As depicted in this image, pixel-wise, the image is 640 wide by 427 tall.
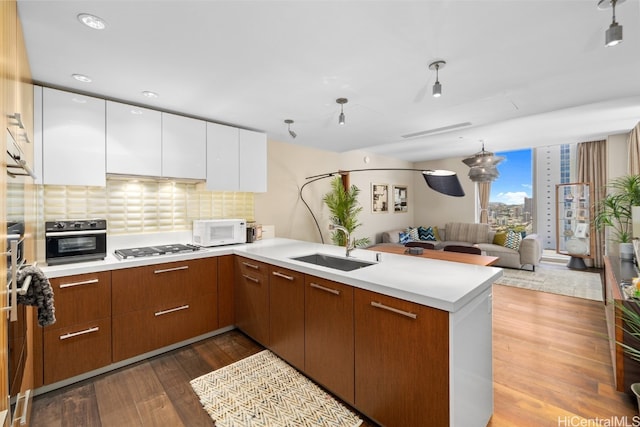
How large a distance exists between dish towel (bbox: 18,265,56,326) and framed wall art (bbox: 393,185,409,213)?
21.3 feet

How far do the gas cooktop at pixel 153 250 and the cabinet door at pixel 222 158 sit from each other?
701 mm

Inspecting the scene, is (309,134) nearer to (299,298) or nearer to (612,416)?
(299,298)

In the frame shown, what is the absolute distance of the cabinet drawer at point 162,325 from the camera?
2340 millimetres

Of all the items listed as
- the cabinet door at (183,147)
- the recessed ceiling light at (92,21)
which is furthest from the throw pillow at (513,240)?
the recessed ceiling light at (92,21)

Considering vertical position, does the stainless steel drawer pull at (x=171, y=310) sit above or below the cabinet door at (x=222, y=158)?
below

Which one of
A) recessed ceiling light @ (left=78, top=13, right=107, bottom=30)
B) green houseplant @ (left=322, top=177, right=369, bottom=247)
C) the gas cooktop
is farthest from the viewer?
green houseplant @ (left=322, top=177, right=369, bottom=247)

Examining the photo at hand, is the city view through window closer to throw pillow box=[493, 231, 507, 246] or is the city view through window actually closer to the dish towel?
throw pillow box=[493, 231, 507, 246]

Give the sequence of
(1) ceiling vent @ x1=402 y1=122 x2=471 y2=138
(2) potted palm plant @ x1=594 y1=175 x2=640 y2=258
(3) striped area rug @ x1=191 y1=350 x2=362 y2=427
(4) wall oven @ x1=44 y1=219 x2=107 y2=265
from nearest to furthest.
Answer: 1. (3) striped area rug @ x1=191 y1=350 x2=362 y2=427
2. (4) wall oven @ x1=44 y1=219 x2=107 y2=265
3. (2) potted palm plant @ x1=594 y1=175 x2=640 y2=258
4. (1) ceiling vent @ x1=402 y1=122 x2=471 y2=138

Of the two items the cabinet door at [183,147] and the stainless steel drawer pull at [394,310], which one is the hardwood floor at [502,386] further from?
the cabinet door at [183,147]

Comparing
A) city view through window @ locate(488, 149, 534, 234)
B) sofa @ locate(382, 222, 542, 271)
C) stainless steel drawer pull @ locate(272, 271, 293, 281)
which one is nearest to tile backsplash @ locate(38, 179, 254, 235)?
stainless steel drawer pull @ locate(272, 271, 293, 281)

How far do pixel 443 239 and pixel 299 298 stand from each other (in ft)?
19.1

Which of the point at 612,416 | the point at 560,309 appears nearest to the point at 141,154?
the point at 612,416

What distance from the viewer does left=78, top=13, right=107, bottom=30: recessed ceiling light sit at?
157 centimetres

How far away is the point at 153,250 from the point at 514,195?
24.8ft
